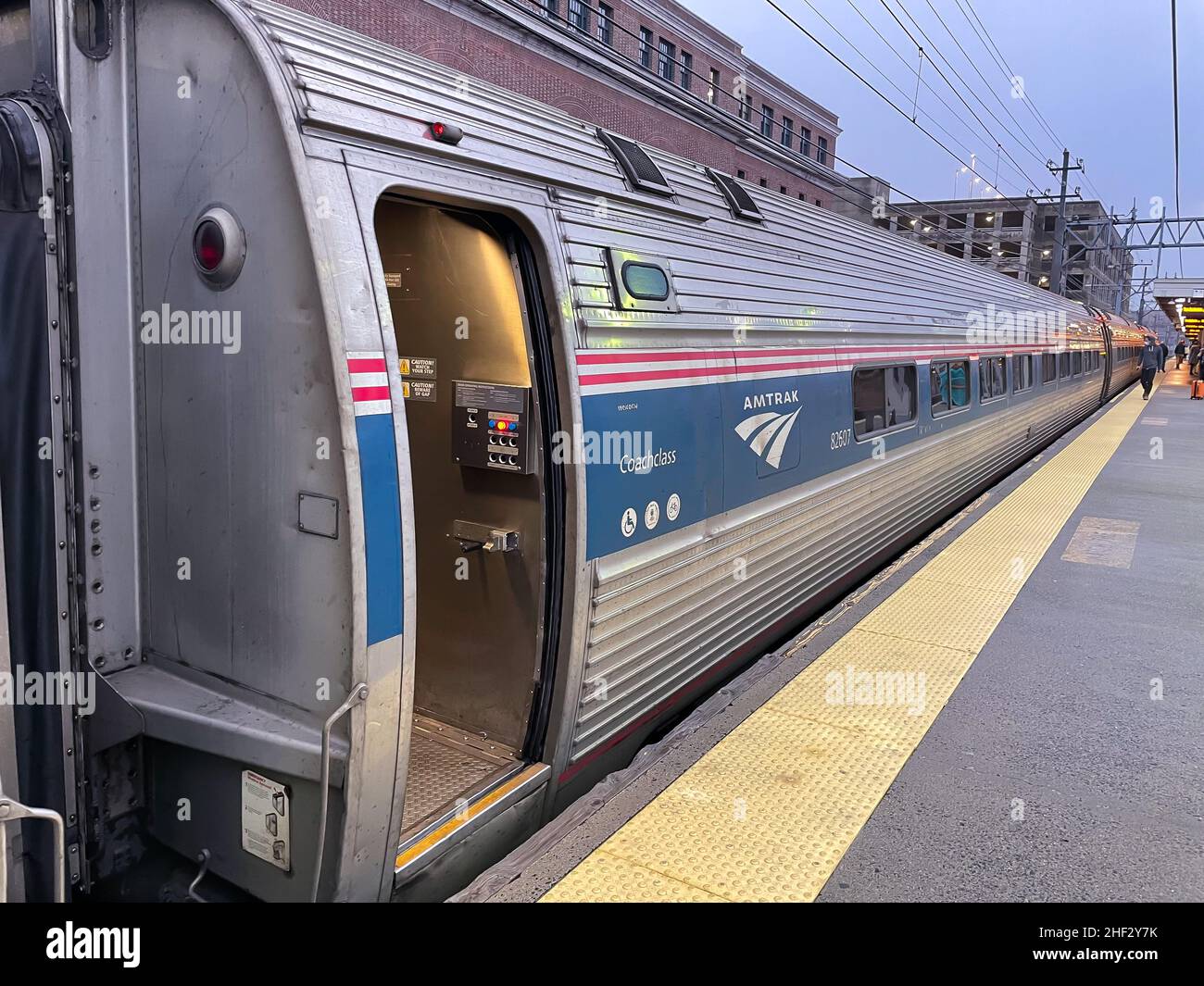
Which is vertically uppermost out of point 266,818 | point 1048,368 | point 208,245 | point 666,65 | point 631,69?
point 666,65

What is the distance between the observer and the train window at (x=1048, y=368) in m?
14.2

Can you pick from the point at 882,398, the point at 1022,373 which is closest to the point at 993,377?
the point at 1022,373

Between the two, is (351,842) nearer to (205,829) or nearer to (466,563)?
(205,829)

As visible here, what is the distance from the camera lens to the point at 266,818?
2.63m

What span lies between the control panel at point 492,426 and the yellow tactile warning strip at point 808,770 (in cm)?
134

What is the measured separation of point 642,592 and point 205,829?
1.82 metres

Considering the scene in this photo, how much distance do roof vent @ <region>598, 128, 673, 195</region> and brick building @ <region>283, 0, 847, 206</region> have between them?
1.41m

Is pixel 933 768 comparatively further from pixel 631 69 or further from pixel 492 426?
pixel 631 69

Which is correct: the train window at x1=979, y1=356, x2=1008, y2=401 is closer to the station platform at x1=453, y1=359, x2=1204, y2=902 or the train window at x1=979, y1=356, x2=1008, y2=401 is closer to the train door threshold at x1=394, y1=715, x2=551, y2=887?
the station platform at x1=453, y1=359, x2=1204, y2=902

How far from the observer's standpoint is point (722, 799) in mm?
3127

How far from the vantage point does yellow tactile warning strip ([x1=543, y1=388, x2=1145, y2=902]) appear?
270cm

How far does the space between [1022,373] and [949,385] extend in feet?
14.1

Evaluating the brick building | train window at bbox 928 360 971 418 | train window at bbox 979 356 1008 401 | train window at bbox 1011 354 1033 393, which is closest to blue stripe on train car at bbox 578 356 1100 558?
the brick building

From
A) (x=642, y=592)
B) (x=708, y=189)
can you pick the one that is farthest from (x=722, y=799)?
(x=708, y=189)
